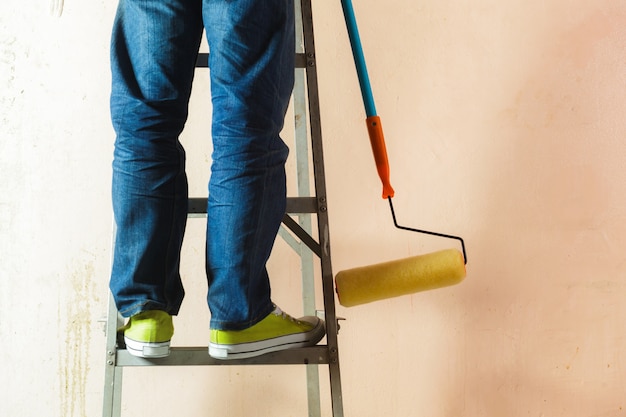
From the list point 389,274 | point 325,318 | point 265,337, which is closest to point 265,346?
point 265,337

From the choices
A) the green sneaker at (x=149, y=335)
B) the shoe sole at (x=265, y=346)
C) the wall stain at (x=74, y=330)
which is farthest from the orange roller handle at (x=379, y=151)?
the wall stain at (x=74, y=330)

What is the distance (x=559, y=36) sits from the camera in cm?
158

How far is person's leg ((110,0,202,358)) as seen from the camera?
3.20ft

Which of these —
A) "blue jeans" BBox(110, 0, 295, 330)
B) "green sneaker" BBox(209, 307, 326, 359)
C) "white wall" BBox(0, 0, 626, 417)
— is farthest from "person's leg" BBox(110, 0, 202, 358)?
"white wall" BBox(0, 0, 626, 417)

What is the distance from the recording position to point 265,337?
998mm

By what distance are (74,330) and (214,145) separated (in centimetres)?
77

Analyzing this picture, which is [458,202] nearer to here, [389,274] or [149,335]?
[389,274]

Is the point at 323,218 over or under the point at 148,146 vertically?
under

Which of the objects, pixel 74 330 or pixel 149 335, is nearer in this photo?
pixel 149 335

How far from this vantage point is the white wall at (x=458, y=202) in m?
1.54

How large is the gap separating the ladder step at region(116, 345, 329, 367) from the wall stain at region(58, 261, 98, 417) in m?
0.52

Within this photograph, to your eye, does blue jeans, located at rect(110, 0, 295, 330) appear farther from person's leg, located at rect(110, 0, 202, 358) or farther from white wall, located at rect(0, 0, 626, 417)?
white wall, located at rect(0, 0, 626, 417)

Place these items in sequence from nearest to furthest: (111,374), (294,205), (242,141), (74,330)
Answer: (242,141) < (111,374) < (294,205) < (74,330)

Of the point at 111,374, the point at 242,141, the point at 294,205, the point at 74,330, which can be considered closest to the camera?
the point at 242,141
